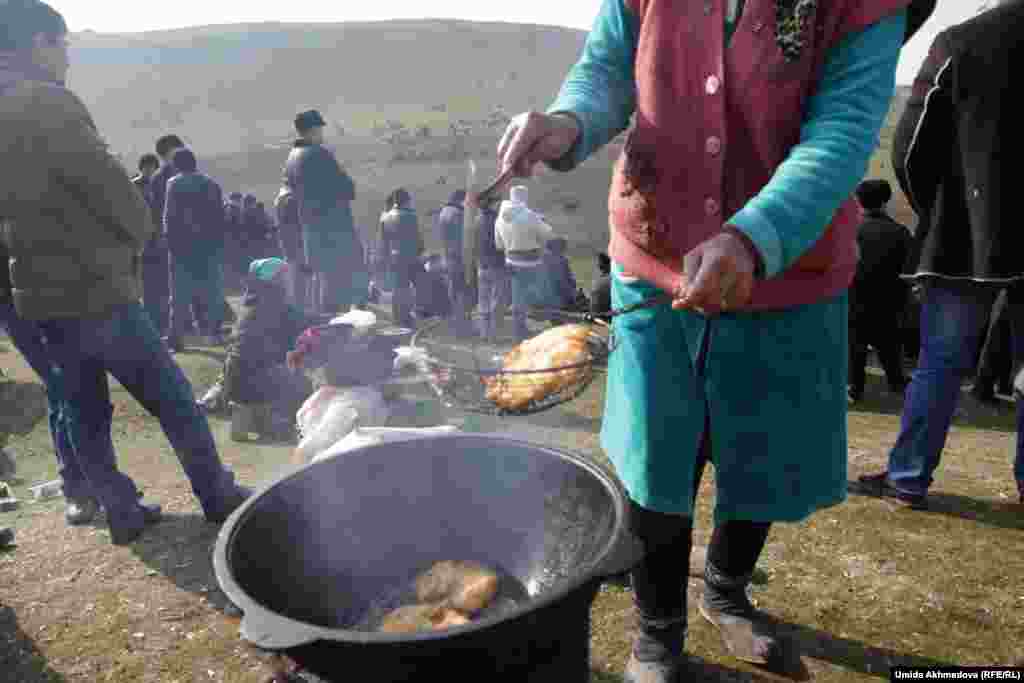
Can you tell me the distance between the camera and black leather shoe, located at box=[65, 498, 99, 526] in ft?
13.6

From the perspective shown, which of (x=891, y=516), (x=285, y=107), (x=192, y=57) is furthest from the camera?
(x=192, y=57)

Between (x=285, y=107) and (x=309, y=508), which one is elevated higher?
(x=285, y=107)

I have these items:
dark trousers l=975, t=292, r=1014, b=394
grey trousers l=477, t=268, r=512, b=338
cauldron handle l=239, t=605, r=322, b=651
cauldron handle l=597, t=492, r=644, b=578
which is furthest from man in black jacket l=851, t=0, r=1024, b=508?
grey trousers l=477, t=268, r=512, b=338

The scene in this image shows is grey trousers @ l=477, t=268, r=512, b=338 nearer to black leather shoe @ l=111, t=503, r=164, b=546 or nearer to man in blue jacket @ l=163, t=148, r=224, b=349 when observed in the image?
man in blue jacket @ l=163, t=148, r=224, b=349

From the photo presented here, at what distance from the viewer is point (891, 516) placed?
370 centimetres

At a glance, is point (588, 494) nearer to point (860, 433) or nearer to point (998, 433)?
point (860, 433)

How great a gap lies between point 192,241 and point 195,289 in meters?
0.78

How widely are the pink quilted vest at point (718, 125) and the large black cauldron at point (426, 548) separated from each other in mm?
748

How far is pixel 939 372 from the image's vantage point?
357 centimetres

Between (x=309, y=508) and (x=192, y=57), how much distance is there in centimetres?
6741

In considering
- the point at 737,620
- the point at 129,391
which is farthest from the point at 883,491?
the point at 129,391

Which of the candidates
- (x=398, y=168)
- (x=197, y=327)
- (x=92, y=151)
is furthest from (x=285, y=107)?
(x=92, y=151)

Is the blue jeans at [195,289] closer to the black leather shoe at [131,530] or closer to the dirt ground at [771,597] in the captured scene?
the dirt ground at [771,597]

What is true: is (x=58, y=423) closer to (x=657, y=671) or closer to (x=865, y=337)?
(x=657, y=671)
